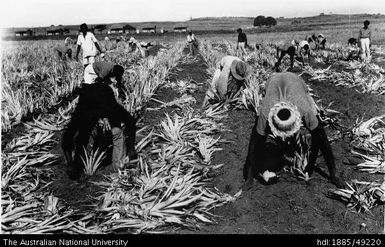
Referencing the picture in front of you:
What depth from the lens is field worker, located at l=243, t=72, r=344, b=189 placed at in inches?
116

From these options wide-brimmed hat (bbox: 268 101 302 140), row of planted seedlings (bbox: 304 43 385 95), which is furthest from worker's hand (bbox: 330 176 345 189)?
row of planted seedlings (bbox: 304 43 385 95)

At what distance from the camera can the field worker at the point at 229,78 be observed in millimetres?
5633

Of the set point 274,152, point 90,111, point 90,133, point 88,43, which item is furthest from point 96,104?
point 88,43

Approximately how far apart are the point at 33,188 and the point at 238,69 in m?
3.25

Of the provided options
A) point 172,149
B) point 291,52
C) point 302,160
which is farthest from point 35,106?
point 291,52

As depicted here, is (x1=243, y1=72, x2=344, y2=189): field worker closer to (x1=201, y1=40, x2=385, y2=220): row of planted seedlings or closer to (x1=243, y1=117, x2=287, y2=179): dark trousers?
(x1=243, y1=117, x2=287, y2=179): dark trousers

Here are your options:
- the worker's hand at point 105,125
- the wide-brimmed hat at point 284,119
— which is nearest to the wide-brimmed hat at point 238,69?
the worker's hand at point 105,125

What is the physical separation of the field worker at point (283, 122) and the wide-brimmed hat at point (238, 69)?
194 centimetres

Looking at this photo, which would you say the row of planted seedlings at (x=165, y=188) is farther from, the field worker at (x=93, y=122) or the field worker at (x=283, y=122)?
the field worker at (x=283, y=122)

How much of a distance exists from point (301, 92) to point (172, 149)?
1.61 meters

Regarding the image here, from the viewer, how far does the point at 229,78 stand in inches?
234

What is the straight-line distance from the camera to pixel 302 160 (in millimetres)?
3771

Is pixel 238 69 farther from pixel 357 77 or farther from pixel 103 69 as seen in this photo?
pixel 357 77
